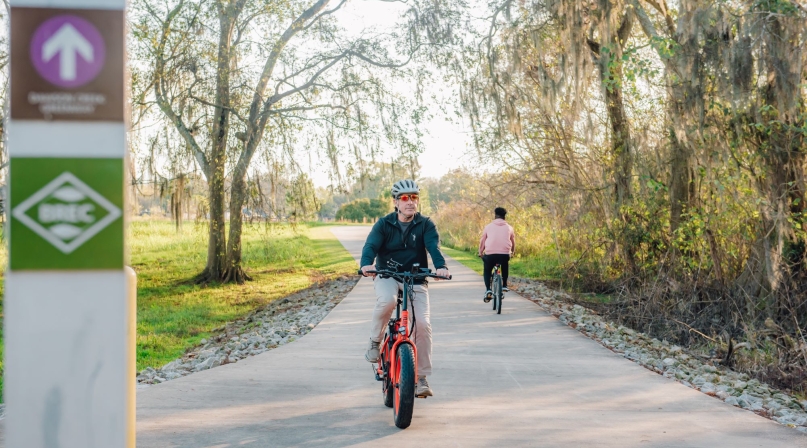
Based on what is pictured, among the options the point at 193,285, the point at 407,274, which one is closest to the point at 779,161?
the point at 407,274

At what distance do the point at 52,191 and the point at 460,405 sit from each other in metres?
4.60

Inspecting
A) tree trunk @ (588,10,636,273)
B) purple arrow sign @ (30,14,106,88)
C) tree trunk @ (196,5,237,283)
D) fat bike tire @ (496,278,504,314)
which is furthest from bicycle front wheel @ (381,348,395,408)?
tree trunk @ (196,5,237,283)

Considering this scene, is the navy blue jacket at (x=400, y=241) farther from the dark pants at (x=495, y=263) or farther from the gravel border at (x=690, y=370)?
the dark pants at (x=495, y=263)

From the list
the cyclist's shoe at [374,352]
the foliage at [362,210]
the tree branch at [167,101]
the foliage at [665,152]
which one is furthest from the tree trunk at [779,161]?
the foliage at [362,210]

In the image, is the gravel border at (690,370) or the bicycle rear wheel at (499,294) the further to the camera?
the bicycle rear wheel at (499,294)

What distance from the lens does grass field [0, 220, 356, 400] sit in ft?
46.4

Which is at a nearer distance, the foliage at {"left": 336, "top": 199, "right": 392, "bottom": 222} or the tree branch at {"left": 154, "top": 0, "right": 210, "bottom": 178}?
the tree branch at {"left": 154, "top": 0, "right": 210, "bottom": 178}

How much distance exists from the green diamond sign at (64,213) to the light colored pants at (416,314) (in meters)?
3.65

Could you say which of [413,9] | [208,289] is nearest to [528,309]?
[413,9]

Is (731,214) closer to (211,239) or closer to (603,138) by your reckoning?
(603,138)

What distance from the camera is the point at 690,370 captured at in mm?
8812

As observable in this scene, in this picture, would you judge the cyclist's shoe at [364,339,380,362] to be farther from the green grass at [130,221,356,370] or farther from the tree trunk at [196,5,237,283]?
the tree trunk at [196,5,237,283]

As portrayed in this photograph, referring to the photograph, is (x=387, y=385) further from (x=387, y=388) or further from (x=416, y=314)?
(x=416, y=314)

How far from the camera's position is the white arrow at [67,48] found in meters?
2.68
